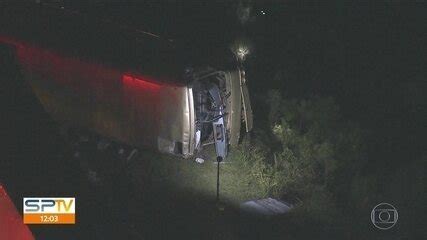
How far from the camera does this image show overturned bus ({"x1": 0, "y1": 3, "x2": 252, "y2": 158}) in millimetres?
8734

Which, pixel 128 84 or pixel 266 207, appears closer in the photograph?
pixel 266 207

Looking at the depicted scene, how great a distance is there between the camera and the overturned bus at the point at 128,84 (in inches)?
344

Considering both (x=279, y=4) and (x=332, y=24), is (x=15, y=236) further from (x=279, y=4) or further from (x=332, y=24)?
(x=279, y=4)

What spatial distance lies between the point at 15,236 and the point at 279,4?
11490 mm

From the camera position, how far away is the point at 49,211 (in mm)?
6750

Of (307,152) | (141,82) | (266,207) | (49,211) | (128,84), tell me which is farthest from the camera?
(307,152)

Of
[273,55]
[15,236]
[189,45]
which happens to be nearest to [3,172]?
[15,236]

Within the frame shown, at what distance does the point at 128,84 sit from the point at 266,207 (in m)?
2.96

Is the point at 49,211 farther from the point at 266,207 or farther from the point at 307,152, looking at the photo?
the point at 307,152

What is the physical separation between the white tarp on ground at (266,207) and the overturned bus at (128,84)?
49.7 inches

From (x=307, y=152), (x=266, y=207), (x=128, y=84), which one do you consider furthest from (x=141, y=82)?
(x=307, y=152)

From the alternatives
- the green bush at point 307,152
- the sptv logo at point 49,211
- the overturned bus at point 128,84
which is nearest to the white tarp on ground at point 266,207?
the green bush at point 307,152

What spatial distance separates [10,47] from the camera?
10.1m

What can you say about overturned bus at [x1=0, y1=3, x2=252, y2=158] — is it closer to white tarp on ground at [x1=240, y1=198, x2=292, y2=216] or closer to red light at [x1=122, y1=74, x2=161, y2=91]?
red light at [x1=122, y1=74, x2=161, y2=91]
